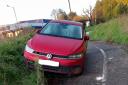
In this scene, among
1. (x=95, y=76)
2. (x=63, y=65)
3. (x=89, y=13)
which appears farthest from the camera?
(x=89, y=13)

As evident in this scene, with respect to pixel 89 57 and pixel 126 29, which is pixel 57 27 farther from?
pixel 126 29

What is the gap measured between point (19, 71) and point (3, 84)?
5.54 ft

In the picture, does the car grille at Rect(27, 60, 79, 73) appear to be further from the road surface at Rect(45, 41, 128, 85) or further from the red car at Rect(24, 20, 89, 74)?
the road surface at Rect(45, 41, 128, 85)

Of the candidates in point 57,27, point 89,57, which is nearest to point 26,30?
point 89,57

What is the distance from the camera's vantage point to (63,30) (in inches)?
540

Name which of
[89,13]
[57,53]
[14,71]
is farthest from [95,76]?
[89,13]

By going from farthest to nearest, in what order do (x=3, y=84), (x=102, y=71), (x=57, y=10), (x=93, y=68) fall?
(x=57, y=10)
(x=93, y=68)
(x=102, y=71)
(x=3, y=84)

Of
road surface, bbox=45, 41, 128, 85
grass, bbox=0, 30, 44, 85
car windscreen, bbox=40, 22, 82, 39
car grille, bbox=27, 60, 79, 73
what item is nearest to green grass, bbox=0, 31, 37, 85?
grass, bbox=0, 30, 44, 85

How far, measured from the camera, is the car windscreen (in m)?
13.4

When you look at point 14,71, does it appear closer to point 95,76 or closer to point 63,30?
point 95,76

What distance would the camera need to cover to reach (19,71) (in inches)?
435

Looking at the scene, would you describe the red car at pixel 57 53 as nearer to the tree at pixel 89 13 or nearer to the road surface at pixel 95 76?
the road surface at pixel 95 76

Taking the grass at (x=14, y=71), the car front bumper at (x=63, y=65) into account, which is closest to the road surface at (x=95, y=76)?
the car front bumper at (x=63, y=65)

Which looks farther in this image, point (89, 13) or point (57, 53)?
point (89, 13)
